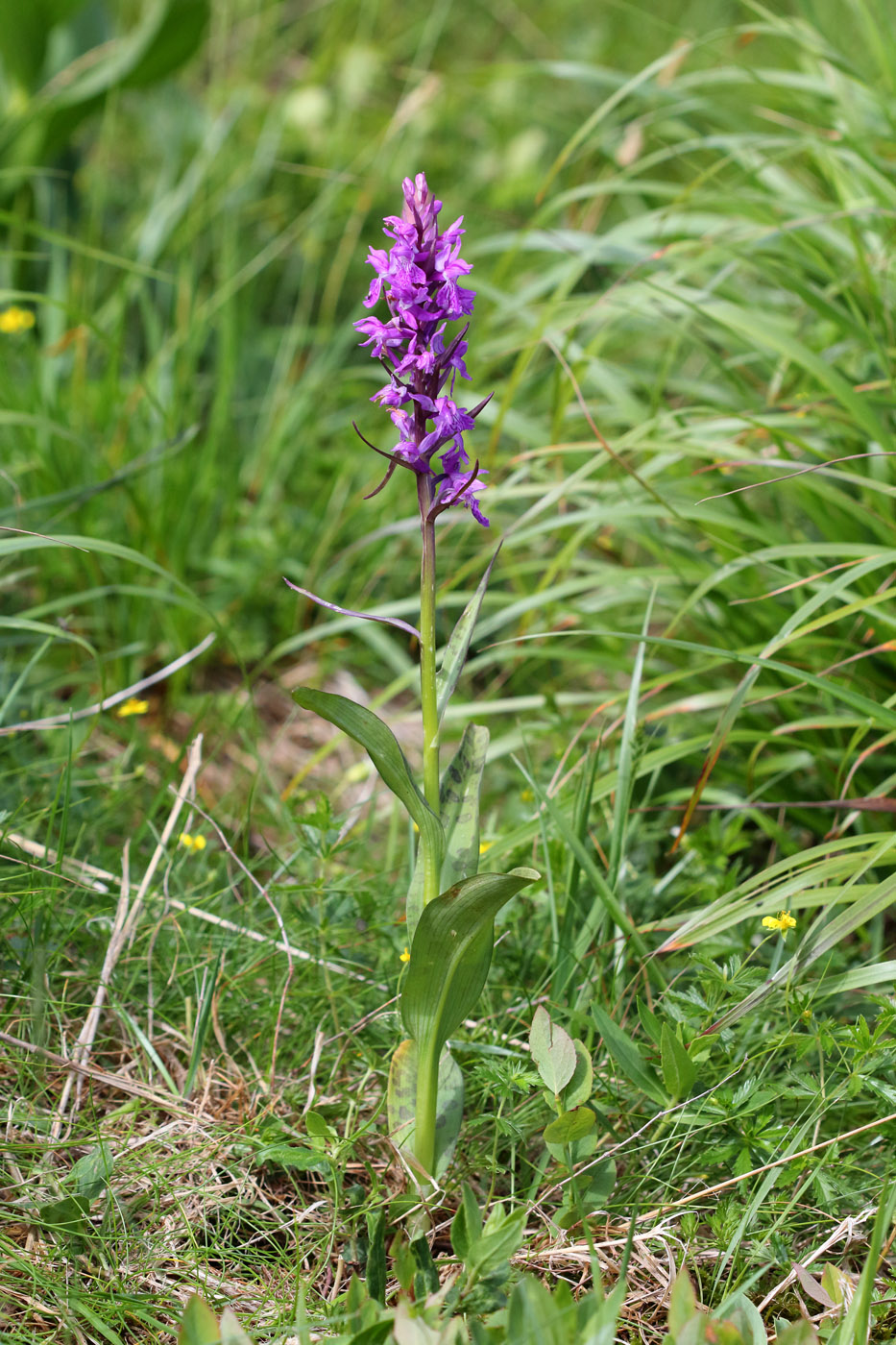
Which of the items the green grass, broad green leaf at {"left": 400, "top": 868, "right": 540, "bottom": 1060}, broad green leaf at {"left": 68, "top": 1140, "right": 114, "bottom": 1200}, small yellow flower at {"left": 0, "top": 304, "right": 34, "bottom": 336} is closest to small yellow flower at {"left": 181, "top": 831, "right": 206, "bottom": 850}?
the green grass

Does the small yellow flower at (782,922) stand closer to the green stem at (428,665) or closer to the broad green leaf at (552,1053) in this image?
the broad green leaf at (552,1053)

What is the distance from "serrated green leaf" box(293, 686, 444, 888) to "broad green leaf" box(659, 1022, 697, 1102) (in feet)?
1.35

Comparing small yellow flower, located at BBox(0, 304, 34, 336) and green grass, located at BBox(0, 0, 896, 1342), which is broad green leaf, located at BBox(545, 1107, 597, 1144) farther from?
small yellow flower, located at BBox(0, 304, 34, 336)

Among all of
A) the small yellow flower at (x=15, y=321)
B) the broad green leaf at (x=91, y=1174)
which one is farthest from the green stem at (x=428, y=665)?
the small yellow flower at (x=15, y=321)

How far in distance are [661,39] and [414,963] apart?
4.54m

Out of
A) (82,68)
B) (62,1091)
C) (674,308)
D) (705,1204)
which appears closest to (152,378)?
(82,68)

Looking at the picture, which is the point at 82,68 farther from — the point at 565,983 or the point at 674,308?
the point at 565,983

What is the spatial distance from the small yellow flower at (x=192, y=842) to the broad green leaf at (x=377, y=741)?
2.06 ft

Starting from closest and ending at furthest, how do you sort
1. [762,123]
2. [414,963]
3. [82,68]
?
[414,963], [82,68], [762,123]

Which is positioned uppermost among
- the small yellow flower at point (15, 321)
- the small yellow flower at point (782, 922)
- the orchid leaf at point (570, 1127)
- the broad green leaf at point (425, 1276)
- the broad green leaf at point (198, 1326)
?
the small yellow flower at point (15, 321)

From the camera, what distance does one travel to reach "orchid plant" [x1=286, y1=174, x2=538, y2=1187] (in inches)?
46.7

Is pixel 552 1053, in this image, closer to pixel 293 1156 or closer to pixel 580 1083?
pixel 580 1083

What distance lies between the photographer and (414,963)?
1.25m

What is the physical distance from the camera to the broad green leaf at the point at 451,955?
3.90ft
